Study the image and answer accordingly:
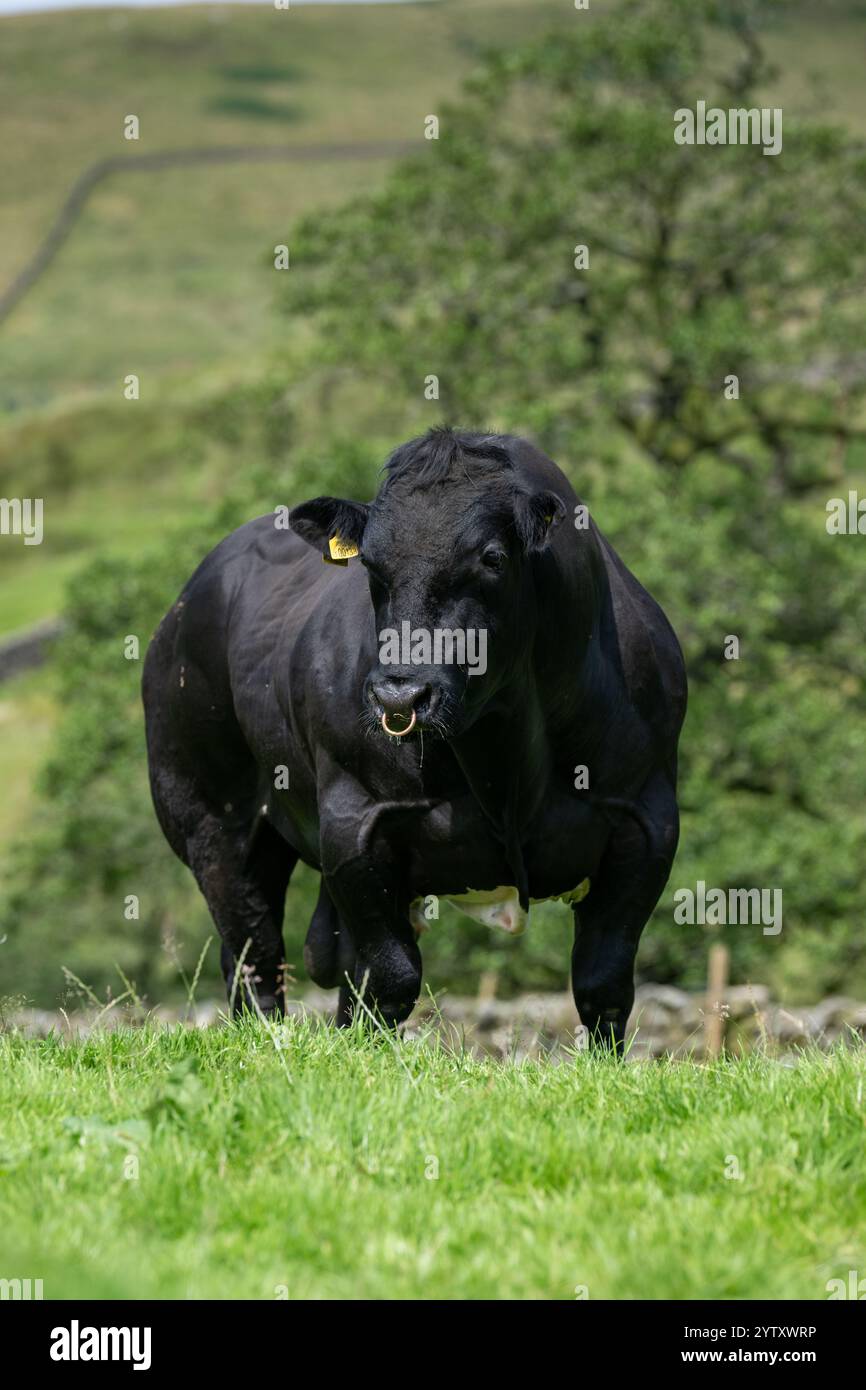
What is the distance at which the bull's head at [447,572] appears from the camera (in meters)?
6.34

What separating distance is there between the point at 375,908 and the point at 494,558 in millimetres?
1702

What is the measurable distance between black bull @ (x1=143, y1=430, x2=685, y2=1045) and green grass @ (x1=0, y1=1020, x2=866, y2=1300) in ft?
4.96

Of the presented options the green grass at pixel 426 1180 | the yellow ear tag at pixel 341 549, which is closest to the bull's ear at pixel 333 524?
the yellow ear tag at pixel 341 549

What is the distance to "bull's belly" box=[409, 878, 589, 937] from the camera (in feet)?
24.6

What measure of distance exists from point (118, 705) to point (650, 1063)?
21466 millimetres

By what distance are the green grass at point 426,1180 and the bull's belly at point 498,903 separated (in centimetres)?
163

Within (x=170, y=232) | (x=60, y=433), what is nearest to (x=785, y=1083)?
(x=60, y=433)

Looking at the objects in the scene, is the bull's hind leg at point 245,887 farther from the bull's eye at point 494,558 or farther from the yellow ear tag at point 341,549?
the bull's eye at point 494,558

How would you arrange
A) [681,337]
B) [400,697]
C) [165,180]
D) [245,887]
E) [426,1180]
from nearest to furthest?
[426,1180]
[400,697]
[245,887]
[681,337]
[165,180]

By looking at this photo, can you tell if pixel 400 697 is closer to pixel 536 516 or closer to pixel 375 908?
pixel 536 516

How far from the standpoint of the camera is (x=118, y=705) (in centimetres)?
2700

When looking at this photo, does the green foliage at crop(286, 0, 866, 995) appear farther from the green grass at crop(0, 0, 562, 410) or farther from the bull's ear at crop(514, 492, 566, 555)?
the green grass at crop(0, 0, 562, 410)

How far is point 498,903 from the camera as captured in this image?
759 centimetres

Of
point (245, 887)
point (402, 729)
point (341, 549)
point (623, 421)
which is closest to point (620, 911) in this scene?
point (402, 729)
